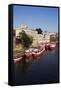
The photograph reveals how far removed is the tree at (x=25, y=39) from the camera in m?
2.99

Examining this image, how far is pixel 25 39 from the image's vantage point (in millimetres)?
3004

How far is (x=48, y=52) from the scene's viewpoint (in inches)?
122

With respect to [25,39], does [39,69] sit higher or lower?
lower

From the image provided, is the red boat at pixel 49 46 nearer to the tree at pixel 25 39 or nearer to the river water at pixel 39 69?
the river water at pixel 39 69

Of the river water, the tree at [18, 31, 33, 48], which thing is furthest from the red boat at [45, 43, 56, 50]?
the tree at [18, 31, 33, 48]

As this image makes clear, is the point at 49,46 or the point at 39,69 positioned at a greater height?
the point at 49,46

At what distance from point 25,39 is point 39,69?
0.83 ft

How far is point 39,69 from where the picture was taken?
306 centimetres

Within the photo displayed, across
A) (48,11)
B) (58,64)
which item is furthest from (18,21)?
(58,64)

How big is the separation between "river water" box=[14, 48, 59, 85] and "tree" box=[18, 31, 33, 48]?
0.37ft

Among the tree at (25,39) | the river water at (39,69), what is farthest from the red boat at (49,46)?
the tree at (25,39)

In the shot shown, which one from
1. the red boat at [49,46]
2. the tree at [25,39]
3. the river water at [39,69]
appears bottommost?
the river water at [39,69]

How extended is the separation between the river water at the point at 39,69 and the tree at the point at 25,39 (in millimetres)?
112

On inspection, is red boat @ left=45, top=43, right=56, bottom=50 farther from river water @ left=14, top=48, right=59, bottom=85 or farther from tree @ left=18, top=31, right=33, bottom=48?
tree @ left=18, top=31, right=33, bottom=48
